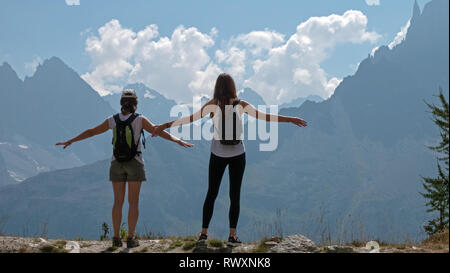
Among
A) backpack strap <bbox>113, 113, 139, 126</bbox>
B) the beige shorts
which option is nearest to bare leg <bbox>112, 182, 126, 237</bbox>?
the beige shorts

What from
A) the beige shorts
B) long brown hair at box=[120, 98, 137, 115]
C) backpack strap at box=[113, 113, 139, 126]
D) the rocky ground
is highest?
long brown hair at box=[120, 98, 137, 115]

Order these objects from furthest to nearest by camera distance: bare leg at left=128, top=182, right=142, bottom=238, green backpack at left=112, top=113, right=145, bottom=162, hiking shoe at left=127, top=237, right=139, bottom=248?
1. hiking shoe at left=127, top=237, right=139, bottom=248
2. bare leg at left=128, top=182, right=142, bottom=238
3. green backpack at left=112, top=113, right=145, bottom=162

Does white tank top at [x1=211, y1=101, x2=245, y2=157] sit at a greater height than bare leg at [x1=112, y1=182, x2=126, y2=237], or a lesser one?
greater

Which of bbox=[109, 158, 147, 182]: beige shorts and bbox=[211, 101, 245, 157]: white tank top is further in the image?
bbox=[109, 158, 147, 182]: beige shorts

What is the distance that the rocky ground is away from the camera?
24.1ft

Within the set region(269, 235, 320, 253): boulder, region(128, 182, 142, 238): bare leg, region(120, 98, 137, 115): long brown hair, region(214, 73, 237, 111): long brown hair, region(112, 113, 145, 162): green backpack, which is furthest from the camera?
region(120, 98, 137, 115): long brown hair

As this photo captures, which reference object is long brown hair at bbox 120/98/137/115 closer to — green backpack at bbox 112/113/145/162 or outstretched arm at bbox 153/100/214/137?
→ green backpack at bbox 112/113/145/162

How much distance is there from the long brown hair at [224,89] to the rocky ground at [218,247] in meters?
2.82

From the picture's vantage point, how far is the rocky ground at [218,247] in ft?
24.1

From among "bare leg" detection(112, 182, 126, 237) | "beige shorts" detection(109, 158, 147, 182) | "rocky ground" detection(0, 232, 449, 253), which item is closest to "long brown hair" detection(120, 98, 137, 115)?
"beige shorts" detection(109, 158, 147, 182)

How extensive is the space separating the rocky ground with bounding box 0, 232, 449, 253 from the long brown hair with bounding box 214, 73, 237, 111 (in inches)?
111

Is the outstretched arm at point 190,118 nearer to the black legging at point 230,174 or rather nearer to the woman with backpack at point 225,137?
the woman with backpack at point 225,137
